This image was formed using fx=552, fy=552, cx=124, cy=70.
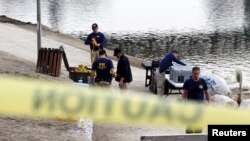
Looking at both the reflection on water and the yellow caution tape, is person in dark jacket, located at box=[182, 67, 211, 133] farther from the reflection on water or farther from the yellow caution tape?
the reflection on water

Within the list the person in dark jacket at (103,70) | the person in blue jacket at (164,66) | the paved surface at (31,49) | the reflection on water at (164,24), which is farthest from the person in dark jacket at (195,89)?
the reflection on water at (164,24)

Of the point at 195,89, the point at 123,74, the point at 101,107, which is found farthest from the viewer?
the point at 123,74

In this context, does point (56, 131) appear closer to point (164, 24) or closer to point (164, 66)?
point (164, 66)

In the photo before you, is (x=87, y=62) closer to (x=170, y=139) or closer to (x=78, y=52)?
(x=78, y=52)

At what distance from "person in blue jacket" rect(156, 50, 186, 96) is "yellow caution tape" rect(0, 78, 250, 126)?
1036 cm

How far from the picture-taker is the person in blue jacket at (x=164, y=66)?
1284cm

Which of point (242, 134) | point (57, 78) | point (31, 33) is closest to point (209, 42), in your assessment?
point (31, 33)

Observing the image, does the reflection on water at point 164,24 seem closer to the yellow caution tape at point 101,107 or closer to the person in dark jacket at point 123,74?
the person in dark jacket at point 123,74

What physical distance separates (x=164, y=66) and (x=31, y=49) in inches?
521

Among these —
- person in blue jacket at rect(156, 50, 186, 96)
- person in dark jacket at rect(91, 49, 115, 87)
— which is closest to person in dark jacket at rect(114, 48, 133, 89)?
person in dark jacket at rect(91, 49, 115, 87)

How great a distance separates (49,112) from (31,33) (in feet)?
103

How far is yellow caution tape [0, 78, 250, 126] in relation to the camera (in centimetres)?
238

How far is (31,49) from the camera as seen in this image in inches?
993

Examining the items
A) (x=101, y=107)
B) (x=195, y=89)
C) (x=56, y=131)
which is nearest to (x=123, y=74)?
(x=56, y=131)
